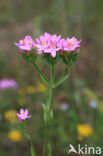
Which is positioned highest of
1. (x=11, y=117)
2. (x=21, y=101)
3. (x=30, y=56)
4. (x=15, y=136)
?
(x=30, y=56)

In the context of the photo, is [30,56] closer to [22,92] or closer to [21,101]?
[21,101]

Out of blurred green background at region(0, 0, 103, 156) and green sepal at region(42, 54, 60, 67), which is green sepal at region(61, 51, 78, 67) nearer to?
green sepal at region(42, 54, 60, 67)

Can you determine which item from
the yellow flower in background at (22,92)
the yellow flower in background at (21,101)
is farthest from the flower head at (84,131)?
the yellow flower in background at (22,92)

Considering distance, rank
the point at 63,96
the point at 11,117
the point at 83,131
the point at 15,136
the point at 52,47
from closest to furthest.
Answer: the point at 52,47 → the point at 83,131 → the point at 15,136 → the point at 11,117 → the point at 63,96

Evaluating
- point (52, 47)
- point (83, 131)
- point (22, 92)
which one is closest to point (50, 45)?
point (52, 47)

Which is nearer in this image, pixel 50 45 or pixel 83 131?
pixel 50 45

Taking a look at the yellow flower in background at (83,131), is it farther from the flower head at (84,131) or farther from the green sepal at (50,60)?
the green sepal at (50,60)

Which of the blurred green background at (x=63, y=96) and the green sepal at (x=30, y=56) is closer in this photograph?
the green sepal at (x=30, y=56)

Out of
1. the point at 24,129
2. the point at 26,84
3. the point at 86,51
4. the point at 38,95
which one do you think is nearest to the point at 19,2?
the point at 86,51

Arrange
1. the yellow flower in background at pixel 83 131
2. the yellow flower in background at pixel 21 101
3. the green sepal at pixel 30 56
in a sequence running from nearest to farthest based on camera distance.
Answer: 1. the green sepal at pixel 30 56
2. the yellow flower in background at pixel 83 131
3. the yellow flower in background at pixel 21 101

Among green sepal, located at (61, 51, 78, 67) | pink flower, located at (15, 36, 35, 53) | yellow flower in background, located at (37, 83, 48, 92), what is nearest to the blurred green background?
yellow flower in background, located at (37, 83, 48, 92)

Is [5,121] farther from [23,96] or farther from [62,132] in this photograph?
[62,132]
